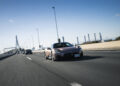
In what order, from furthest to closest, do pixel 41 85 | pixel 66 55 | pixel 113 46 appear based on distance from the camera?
1. pixel 113 46
2. pixel 66 55
3. pixel 41 85

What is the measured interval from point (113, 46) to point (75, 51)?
10.1 m

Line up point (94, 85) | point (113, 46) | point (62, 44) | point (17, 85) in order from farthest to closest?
1. point (113, 46)
2. point (62, 44)
3. point (17, 85)
4. point (94, 85)

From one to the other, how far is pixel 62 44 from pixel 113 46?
9035 mm

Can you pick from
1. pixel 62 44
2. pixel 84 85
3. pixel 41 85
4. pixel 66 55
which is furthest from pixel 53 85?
pixel 62 44

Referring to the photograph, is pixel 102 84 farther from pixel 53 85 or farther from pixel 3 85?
pixel 3 85

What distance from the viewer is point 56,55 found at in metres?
11.4

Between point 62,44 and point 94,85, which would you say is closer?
point 94,85

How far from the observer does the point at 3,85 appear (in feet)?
17.4

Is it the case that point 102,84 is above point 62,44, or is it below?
below

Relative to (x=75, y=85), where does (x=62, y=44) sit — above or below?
above

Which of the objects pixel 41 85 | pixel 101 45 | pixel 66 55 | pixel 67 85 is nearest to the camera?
pixel 67 85

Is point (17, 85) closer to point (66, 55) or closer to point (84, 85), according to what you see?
point (84, 85)

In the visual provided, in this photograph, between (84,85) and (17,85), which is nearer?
(84,85)

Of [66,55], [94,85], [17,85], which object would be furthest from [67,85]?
[66,55]
